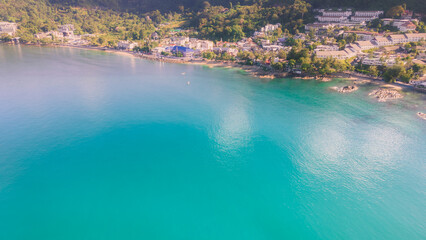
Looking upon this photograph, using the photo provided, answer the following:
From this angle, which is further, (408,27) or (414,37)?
(408,27)

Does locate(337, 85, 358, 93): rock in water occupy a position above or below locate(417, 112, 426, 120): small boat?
above

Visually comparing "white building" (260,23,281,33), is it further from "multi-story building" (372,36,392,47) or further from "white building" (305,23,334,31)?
"multi-story building" (372,36,392,47)

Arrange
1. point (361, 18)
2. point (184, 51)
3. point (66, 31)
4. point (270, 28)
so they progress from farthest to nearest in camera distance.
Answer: point (66, 31) < point (270, 28) < point (361, 18) < point (184, 51)

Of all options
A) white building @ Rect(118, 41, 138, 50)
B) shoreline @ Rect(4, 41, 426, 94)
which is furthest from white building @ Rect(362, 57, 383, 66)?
white building @ Rect(118, 41, 138, 50)

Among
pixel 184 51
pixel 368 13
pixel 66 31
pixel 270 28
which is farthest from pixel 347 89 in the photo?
pixel 66 31

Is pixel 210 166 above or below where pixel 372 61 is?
below

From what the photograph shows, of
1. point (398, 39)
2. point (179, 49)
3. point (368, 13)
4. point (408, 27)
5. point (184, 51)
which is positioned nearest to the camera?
point (398, 39)

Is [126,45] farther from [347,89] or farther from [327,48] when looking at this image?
[347,89]
